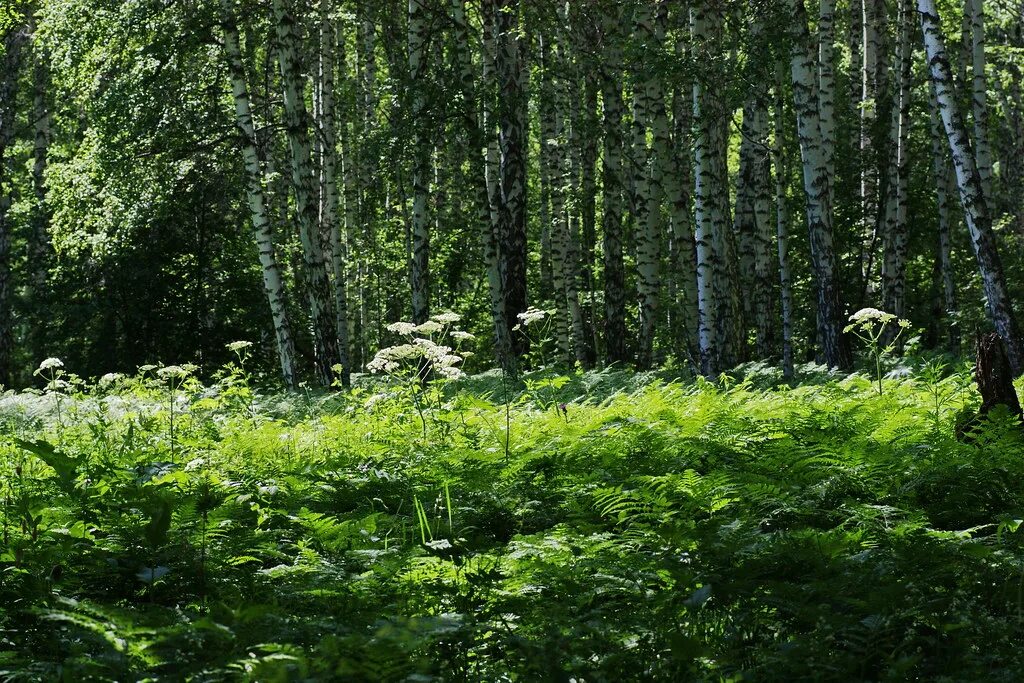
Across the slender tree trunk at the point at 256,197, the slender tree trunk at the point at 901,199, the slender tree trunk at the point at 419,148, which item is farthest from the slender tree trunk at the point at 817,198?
the slender tree trunk at the point at 256,197

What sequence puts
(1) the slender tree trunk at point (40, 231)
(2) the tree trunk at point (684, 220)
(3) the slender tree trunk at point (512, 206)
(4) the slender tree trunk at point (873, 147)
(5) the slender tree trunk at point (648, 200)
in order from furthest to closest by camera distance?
1. (1) the slender tree trunk at point (40, 231)
2. (4) the slender tree trunk at point (873, 147)
3. (2) the tree trunk at point (684, 220)
4. (5) the slender tree trunk at point (648, 200)
5. (3) the slender tree trunk at point (512, 206)

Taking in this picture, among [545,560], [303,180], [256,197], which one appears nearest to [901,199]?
[303,180]

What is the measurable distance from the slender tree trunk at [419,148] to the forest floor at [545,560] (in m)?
7.84

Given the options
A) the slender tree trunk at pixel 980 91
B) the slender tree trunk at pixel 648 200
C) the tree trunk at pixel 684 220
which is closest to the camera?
the slender tree trunk at pixel 648 200

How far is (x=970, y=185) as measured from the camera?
38.7ft

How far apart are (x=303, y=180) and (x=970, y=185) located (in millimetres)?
8872

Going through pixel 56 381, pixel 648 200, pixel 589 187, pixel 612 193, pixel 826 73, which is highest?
pixel 826 73

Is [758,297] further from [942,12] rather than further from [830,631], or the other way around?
[830,631]

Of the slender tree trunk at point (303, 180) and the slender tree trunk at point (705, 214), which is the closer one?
the slender tree trunk at point (705, 214)

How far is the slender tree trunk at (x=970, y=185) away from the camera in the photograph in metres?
11.7

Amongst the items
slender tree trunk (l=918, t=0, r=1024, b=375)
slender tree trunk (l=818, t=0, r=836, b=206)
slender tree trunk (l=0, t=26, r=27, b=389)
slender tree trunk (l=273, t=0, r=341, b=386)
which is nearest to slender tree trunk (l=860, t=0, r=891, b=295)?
slender tree trunk (l=818, t=0, r=836, b=206)

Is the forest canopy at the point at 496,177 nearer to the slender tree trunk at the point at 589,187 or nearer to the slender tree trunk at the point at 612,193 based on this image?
the slender tree trunk at the point at 612,193

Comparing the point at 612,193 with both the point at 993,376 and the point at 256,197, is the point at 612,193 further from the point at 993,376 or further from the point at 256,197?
the point at 993,376

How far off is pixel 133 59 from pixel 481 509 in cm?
1333
